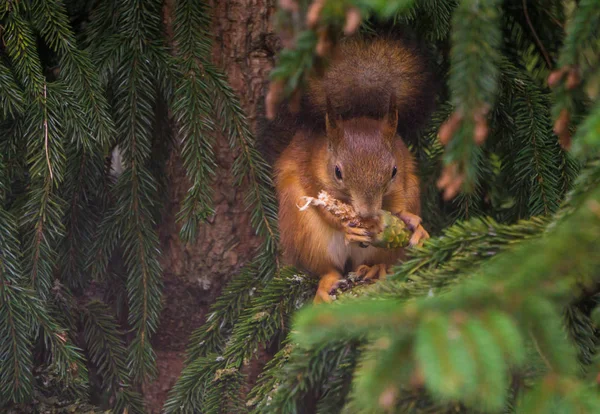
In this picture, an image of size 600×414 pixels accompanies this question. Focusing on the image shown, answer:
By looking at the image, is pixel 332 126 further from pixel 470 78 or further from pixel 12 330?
pixel 470 78

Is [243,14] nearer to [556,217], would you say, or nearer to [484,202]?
[484,202]

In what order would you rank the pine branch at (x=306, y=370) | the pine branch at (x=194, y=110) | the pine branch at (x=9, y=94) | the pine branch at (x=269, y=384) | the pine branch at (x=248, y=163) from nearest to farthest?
the pine branch at (x=306, y=370), the pine branch at (x=269, y=384), the pine branch at (x=9, y=94), the pine branch at (x=194, y=110), the pine branch at (x=248, y=163)

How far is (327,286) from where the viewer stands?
5.76 ft

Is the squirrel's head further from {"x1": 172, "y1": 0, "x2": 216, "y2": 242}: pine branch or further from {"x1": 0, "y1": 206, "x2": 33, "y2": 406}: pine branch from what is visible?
{"x1": 0, "y1": 206, "x2": 33, "y2": 406}: pine branch

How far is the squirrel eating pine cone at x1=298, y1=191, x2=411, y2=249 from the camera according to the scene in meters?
1.57

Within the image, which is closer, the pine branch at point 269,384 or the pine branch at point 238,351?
the pine branch at point 269,384

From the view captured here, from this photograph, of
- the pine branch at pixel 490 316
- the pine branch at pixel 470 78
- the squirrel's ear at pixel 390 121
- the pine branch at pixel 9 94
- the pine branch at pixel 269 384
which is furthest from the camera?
the squirrel's ear at pixel 390 121

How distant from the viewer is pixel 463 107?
0.75 meters

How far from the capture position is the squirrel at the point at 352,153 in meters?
1.78

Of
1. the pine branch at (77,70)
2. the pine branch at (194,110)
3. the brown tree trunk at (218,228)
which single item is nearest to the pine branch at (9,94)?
the pine branch at (77,70)

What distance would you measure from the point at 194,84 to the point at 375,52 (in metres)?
0.54

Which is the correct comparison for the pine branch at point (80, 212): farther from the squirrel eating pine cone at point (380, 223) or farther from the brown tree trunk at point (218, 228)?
the squirrel eating pine cone at point (380, 223)

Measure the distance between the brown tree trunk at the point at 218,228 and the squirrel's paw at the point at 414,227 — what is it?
1.50 ft

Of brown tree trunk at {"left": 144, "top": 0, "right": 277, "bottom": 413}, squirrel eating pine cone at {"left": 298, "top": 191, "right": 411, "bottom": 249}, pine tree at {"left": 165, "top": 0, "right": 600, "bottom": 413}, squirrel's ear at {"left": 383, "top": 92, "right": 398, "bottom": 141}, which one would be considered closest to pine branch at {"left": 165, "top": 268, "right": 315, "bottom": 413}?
pine tree at {"left": 165, "top": 0, "right": 600, "bottom": 413}
